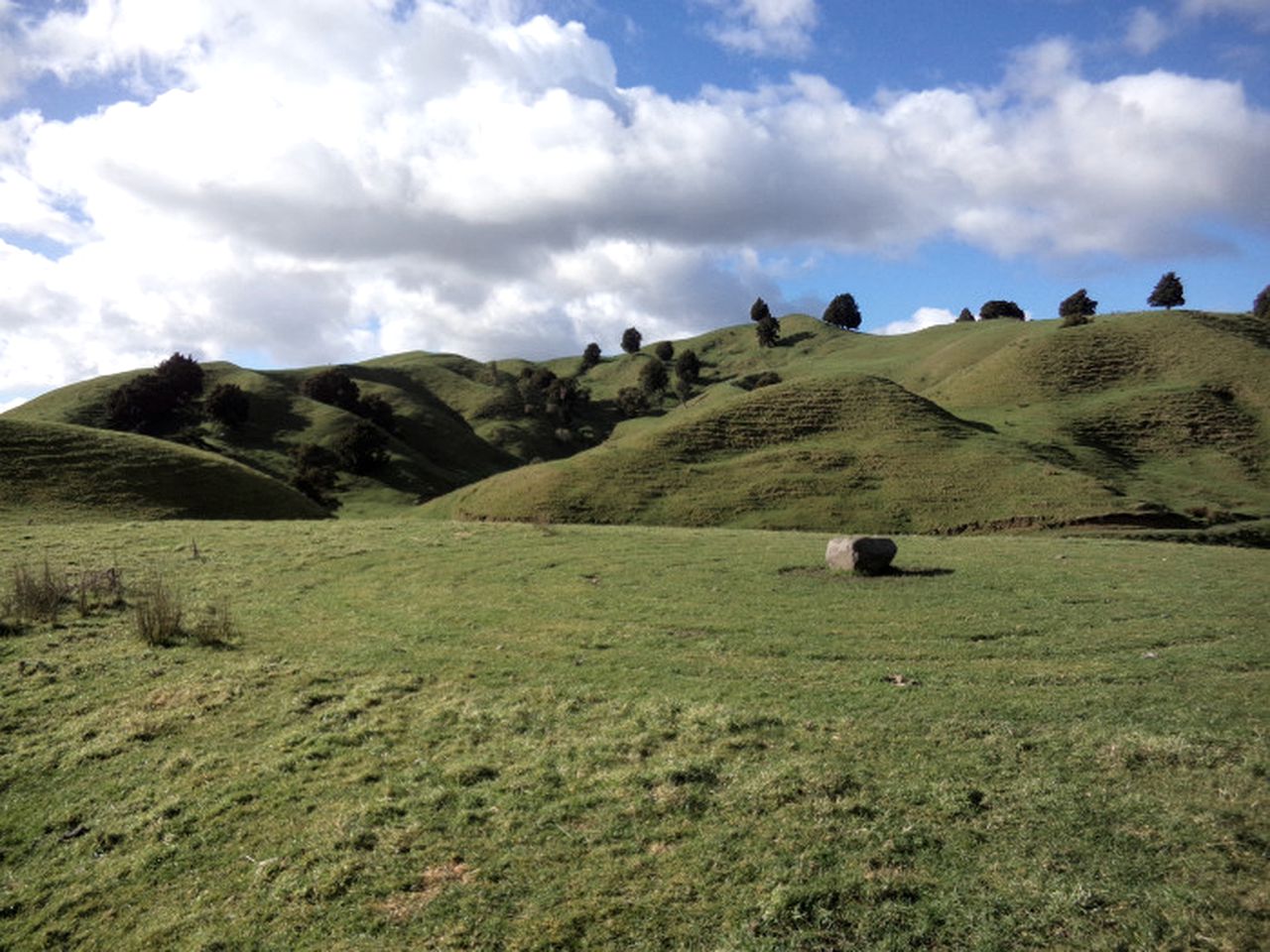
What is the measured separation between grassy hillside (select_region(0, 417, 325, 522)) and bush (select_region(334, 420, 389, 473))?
29.2 meters

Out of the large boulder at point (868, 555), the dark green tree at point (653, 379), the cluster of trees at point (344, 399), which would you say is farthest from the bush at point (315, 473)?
the dark green tree at point (653, 379)

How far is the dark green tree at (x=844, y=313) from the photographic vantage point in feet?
634

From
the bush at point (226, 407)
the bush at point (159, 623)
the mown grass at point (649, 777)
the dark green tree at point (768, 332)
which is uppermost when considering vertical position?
the dark green tree at point (768, 332)

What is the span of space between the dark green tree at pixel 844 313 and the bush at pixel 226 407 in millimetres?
142372

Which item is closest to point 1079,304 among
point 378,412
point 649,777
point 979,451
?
point 979,451

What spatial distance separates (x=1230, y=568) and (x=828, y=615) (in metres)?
18.7

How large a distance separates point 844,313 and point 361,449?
138 meters

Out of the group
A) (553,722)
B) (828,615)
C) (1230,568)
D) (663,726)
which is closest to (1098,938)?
(663,726)

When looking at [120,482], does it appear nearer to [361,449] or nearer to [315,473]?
[315,473]

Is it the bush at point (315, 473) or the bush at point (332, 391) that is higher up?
the bush at point (332, 391)

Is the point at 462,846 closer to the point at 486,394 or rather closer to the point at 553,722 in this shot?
the point at 553,722

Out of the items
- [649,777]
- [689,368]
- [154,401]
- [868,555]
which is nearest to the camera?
[649,777]

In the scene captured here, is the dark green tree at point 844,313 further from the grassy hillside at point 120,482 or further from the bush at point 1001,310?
the grassy hillside at point 120,482

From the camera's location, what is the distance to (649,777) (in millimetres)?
10305
